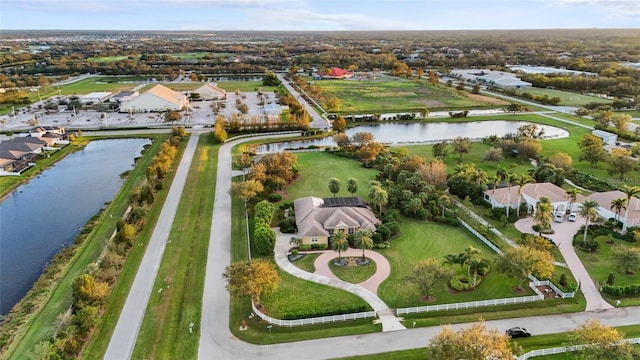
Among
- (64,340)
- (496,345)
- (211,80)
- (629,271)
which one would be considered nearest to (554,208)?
(629,271)

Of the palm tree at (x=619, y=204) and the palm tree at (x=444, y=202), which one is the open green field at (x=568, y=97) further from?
the palm tree at (x=444, y=202)

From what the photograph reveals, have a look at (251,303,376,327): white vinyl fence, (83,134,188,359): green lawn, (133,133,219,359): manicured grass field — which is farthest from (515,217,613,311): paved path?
(83,134,188,359): green lawn

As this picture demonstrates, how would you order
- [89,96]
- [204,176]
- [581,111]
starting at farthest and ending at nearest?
[89,96]
[581,111]
[204,176]

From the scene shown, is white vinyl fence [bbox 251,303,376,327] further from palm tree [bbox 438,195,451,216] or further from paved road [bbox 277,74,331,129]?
paved road [bbox 277,74,331,129]

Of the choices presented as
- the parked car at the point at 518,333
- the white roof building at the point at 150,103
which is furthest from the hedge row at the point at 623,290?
the white roof building at the point at 150,103

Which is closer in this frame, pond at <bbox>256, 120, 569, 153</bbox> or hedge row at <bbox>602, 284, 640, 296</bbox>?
hedge row at <bbox>602, 284, 640, 296</bbox>

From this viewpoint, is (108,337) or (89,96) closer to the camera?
(108,337)

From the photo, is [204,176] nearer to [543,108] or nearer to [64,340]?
[64,340]
